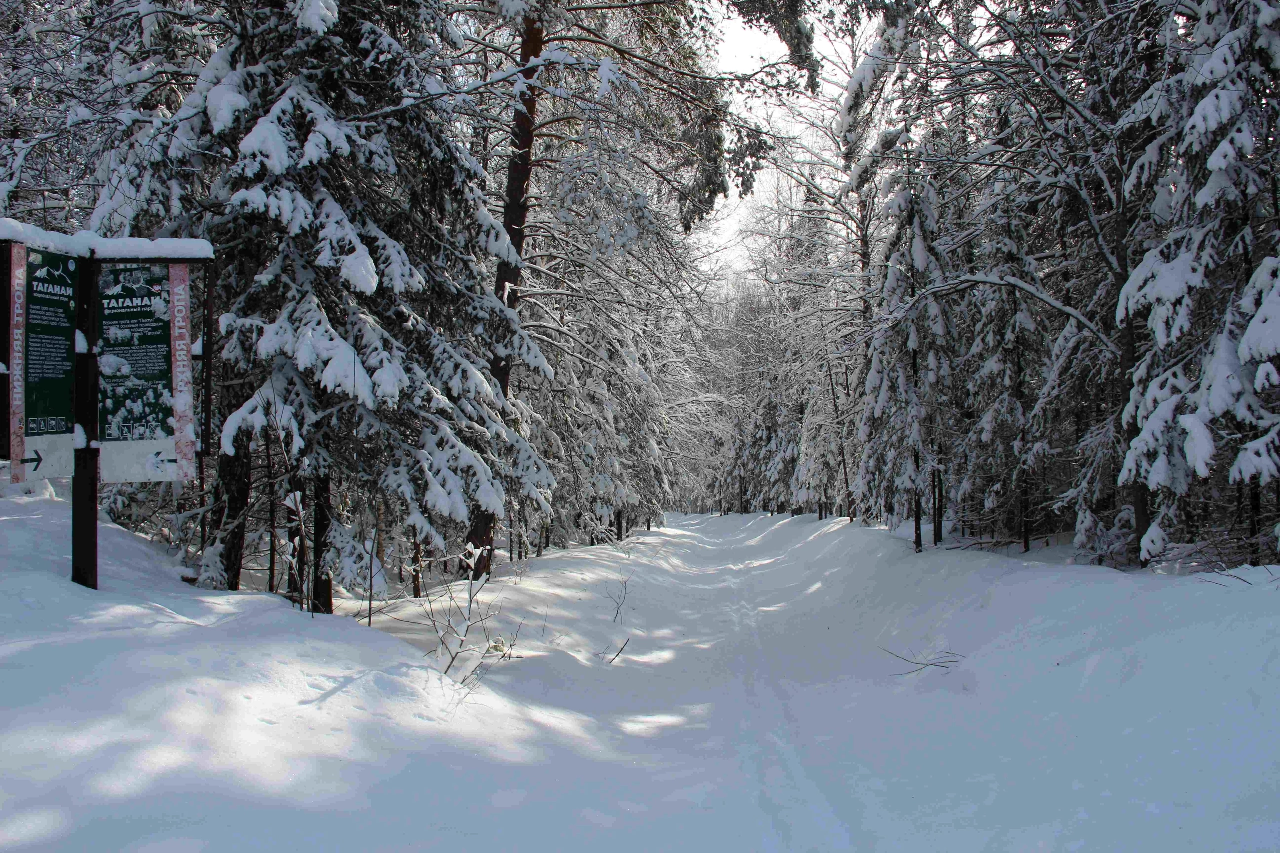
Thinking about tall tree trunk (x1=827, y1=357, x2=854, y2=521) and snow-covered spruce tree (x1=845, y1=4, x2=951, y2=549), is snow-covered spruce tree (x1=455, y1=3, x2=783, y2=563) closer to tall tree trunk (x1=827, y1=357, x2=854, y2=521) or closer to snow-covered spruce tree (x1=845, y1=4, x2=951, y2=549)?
snow-covered spruce tree (x1=845, y1=4, x2=951, y2=549)

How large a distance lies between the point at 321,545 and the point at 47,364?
2.72m

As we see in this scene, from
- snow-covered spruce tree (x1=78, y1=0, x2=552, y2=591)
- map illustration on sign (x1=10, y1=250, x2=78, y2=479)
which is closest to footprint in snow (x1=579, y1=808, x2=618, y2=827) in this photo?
snow-covered spruce tree (x1=78, y1=0, x2=552, y2=591)

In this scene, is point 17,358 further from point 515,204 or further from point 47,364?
point 515,204

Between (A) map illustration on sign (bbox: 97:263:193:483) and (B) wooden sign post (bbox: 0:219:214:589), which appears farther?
(A) map illustration on sign (bbox: 97:263:193:483)

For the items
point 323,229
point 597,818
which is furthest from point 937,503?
point 323,229

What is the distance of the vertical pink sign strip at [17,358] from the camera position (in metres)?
4.89

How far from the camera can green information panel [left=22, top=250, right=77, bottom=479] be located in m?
5.03

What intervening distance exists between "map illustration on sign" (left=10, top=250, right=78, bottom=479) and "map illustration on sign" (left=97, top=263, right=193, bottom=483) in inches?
9.1

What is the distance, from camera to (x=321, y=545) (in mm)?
6848

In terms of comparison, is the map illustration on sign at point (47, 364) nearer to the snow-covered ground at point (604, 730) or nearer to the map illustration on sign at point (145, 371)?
the map illustration on sign at point (145, 371)

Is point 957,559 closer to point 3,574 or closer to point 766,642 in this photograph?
point 766,642

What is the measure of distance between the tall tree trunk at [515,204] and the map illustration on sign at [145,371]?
463 cm

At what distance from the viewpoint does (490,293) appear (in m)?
8.41

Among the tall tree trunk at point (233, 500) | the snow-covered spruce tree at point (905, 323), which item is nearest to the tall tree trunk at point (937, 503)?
the snow-covered spruce tree at point (905, 323)
